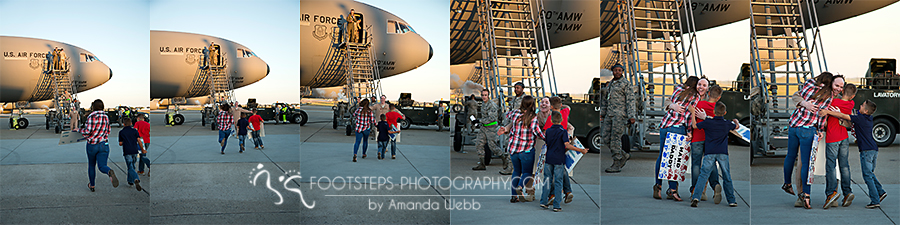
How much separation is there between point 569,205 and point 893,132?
28.4ft

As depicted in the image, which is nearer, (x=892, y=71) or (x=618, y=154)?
(x=618, y=154)

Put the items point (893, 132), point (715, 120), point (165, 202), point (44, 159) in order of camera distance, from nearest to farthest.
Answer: point (715, 120)
point (165, 202)
point (44, 159)
point (893, 132)

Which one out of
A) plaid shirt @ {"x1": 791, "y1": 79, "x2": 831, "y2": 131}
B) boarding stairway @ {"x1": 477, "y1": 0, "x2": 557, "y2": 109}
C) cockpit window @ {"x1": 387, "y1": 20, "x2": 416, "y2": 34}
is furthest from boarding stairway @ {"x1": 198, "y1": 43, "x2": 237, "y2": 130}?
plaid shirt @ {"x1": 791, "y1": 79, "x2": 831, "y2": 131}

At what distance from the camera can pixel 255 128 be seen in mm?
5617

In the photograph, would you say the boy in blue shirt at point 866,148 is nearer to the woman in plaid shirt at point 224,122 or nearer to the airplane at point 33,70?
the woman in plaid shirt at point 224,122

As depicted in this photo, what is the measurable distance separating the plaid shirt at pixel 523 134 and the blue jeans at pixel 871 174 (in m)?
3.78

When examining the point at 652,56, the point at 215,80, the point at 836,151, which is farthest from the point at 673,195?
the point at 215,80

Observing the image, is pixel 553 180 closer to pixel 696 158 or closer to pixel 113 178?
pixel 696 158

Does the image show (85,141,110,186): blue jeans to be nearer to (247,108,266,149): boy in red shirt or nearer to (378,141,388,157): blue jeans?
(247,108,266,149): boy in red shirt

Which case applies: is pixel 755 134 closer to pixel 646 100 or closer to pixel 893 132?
pixel 646 100

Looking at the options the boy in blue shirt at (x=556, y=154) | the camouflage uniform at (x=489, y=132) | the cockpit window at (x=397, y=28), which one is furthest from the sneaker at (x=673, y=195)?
the cockpit window at (x=397, y=28)

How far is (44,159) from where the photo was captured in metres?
7.11

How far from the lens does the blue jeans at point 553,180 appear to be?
5.12m

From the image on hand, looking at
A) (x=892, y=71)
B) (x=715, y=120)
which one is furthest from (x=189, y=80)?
(x=892, y=71)
